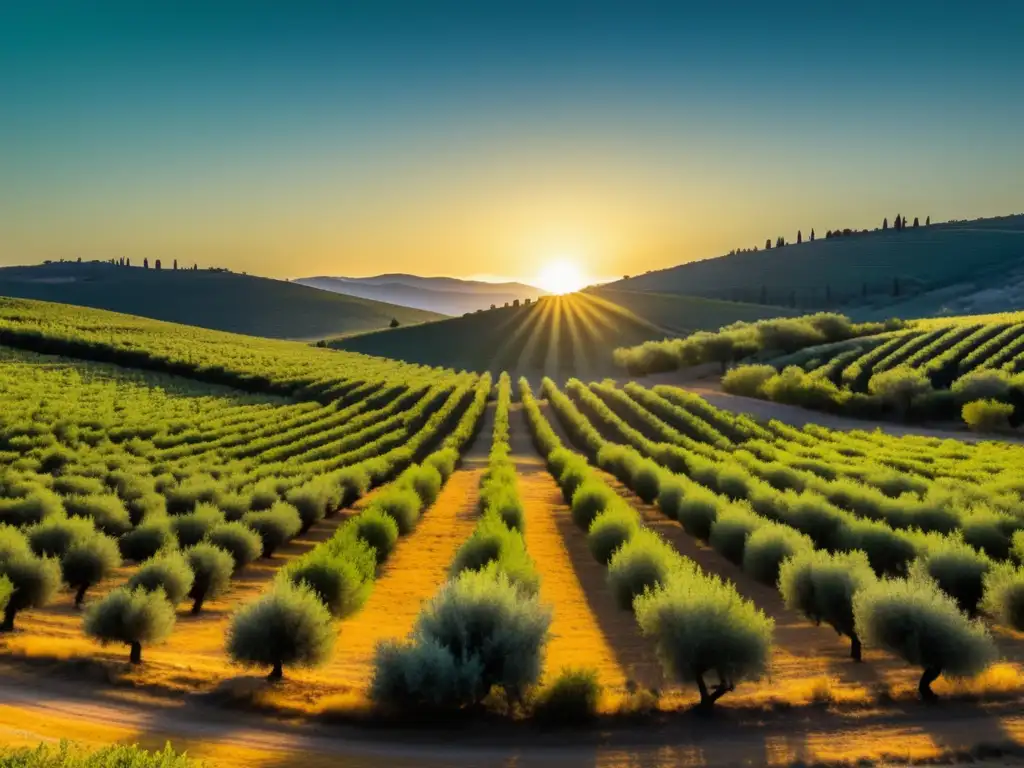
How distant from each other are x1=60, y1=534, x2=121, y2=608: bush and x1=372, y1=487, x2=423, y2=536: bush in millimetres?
7336

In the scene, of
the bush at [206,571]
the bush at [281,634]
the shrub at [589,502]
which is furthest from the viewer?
the shrub at [589,502]

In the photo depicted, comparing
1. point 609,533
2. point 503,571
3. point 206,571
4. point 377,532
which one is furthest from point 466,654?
point 377,532

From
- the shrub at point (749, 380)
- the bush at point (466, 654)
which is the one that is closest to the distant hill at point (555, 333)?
the shrub at point (749, 380)

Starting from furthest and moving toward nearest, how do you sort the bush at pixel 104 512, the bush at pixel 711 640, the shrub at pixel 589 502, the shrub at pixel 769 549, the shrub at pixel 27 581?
the shrub at pixel 589 502 → the bush at pixel 104 512 → the shrub at pixel 769 549 → the shrub at pixel 27 581 → the bush at pixel 711 640

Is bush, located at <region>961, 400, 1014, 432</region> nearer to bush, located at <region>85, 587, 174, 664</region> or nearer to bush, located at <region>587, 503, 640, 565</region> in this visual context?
bush, located at <region>587, 503, 640, 565</region>

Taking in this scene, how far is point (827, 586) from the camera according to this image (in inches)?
513

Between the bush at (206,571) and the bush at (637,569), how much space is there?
25.2 ft

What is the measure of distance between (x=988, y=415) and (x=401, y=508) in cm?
4093

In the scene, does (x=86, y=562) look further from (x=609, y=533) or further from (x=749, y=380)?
(x=749, y=380)

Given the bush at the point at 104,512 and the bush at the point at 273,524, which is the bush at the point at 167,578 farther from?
the bush at the point at 104,512

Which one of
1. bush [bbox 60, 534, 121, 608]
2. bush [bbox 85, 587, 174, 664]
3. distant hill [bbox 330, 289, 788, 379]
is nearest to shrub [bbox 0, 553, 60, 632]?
bush [bbox 60, 534, 121, 608]

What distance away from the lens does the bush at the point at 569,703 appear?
32.0 feet

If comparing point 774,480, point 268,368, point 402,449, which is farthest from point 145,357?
point 774,480

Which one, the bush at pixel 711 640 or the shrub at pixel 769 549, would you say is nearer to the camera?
the bush at pixel 711 640
